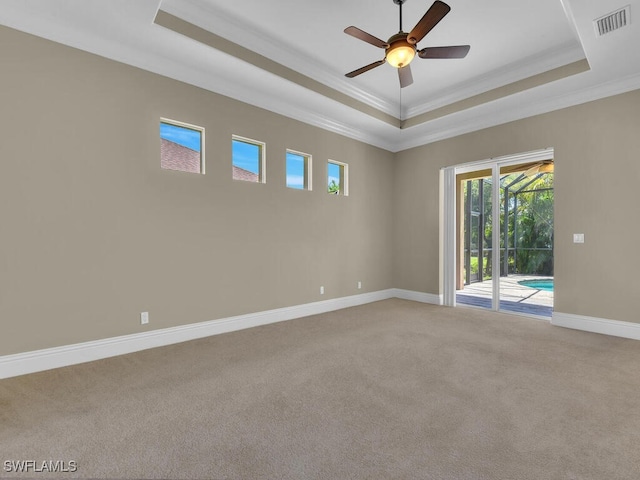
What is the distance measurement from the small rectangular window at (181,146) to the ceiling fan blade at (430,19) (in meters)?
2.72

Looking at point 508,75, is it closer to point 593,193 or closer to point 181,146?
point 593,193

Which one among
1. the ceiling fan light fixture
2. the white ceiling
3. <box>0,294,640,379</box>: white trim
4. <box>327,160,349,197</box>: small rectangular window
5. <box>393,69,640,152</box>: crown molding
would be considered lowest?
<box>0,294,640,379</box>: white trim

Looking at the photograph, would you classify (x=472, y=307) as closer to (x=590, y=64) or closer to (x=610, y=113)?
(x=610, y=113)

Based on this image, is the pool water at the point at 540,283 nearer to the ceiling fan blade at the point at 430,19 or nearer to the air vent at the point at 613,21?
the air vent at the point at 613,21

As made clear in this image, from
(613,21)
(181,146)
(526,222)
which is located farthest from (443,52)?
(526,222)

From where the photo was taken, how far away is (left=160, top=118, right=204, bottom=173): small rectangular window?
3.78m

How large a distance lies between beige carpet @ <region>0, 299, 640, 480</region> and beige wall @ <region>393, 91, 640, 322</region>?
814 mm

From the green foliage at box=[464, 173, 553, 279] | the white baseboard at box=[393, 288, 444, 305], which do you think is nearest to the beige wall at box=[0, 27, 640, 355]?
the white baseboard at box=[393, 288, 444, 305]

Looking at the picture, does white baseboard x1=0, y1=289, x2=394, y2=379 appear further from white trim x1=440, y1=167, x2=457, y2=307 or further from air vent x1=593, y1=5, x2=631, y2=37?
air vent x1=593, y1=5, x2=631, y2=37

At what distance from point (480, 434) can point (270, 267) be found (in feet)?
10.9

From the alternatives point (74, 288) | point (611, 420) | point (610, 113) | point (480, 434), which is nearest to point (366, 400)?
point (480, 434)

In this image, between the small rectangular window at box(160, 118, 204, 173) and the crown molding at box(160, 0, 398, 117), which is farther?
the small rectangular window at box(160, 118, 204, 173)

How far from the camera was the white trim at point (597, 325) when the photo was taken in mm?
3924

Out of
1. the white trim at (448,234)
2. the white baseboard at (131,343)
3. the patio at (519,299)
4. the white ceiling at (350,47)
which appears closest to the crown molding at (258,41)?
the white ceiling at (350,47)
